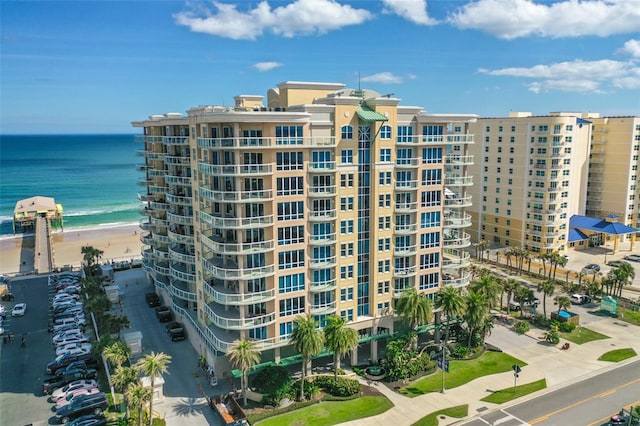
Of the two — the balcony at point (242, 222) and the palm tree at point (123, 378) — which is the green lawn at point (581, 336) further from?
the palm tree at point (123, 378)

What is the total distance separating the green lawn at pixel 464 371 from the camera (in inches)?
1971

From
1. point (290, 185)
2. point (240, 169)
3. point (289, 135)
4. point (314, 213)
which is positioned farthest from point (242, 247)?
point (289, 135)

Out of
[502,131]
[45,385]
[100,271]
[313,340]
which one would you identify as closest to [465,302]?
[313,340]

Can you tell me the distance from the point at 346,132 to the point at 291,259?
14823mm

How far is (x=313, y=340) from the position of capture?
45625 mm

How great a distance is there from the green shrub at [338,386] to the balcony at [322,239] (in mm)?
14434

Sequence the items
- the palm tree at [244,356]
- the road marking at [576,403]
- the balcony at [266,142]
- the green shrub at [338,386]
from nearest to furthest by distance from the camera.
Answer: the palm tree at [244,356] → the road marking at [576,403] → the balcony at [266,142] → the green shrub at [338,386]

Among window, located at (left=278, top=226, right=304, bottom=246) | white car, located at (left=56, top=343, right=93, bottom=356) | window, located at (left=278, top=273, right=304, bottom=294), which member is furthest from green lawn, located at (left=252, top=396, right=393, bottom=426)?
white car, located at (left=56, top=343, right=93, bottom=356)

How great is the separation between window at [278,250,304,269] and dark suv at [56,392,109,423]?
22.1m

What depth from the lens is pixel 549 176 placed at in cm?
9406

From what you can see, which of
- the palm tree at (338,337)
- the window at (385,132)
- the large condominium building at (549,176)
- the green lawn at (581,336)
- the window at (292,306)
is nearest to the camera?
the palm tree at (338,337)

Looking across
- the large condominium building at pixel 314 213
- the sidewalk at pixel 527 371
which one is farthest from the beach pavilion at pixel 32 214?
the sidewalk at pixel 527 371

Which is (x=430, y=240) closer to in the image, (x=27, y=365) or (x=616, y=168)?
(x=27, y=365)

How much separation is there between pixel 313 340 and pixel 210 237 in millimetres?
16308
